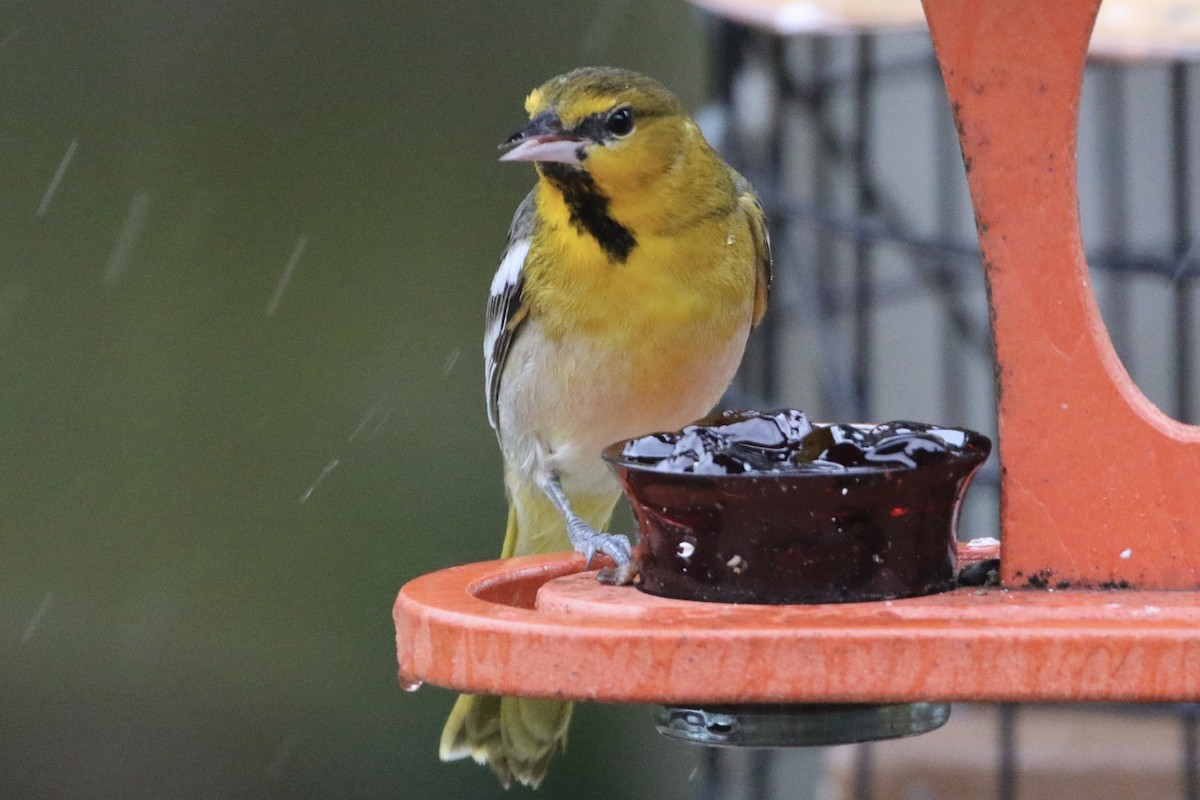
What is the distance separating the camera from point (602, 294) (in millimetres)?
3500

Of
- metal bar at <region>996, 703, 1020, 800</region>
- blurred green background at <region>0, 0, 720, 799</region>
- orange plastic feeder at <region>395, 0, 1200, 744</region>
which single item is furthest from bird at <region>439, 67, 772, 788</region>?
blurred green background at <region>0, 0, 720, 799</region>

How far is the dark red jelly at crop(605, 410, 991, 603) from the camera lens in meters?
2.24

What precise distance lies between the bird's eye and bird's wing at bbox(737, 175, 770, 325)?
0.50 meters

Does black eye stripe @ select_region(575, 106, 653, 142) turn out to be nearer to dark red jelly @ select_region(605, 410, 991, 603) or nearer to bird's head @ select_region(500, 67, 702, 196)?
bird's head @ select_region(500, 67, 702, 196)

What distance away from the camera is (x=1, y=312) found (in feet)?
26.1

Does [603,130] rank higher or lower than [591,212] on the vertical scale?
higher

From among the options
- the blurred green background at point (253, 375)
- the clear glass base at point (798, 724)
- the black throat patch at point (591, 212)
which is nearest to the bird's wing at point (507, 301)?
the black throat patch at point (591, 212)

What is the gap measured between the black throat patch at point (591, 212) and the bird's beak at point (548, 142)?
0.22 feet

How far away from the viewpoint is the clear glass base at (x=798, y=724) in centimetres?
226

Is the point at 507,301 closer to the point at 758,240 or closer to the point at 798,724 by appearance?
the point at 758,240

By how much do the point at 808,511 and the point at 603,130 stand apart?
1.27 metres

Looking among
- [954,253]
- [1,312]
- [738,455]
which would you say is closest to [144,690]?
[1,312]

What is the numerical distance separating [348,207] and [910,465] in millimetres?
5766

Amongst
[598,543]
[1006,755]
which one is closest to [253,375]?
[1006,755]
